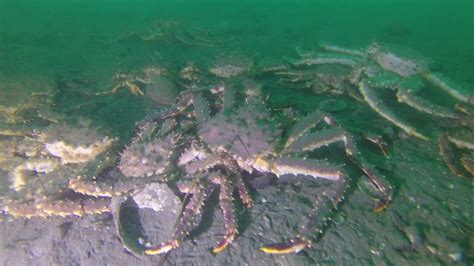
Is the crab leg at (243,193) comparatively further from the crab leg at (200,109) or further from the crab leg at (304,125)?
the crab leg at (200,109)

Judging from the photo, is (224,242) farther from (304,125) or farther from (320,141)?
(304,125)

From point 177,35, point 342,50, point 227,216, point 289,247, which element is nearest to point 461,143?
point 289,247

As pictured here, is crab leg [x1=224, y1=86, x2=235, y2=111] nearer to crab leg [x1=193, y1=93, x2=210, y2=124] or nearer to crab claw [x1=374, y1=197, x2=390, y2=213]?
crab leg [x1=193, y1=93, x2=210, y2=124]

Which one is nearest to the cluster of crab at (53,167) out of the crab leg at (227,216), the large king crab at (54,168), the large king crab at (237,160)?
the large king crab at (54,168)

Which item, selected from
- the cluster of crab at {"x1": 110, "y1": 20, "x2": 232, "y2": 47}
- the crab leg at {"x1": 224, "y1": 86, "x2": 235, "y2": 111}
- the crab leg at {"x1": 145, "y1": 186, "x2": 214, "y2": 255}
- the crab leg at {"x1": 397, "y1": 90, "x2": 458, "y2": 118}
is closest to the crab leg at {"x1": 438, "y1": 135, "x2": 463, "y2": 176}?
the crab leg at {"x1": 397, "y1": 90, "x2": 458, "y2": 118}

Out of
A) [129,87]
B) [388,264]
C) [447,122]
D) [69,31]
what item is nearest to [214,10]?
[69,31]
